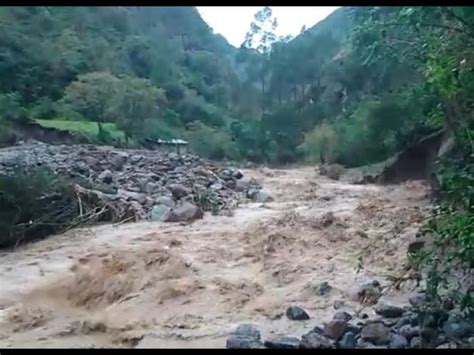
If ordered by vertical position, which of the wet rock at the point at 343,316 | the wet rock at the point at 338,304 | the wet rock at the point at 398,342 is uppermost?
the wet rock at the point at 398,342

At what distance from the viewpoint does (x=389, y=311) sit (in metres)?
4.21

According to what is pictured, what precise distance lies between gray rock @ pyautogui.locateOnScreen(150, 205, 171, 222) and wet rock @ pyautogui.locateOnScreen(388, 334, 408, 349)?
6047 millimetres

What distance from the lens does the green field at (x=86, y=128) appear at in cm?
1902

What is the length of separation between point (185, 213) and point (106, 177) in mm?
2562

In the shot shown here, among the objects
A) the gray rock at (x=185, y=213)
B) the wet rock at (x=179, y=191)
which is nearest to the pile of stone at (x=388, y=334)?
the gray rock at (x=185, y=213)

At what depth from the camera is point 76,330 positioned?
4590mm

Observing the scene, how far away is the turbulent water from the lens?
4.56 metres

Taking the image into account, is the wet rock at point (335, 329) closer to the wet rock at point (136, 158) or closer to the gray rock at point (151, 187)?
the gray rock at point (151, 187)

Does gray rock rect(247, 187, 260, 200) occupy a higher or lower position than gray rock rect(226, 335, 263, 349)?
lower

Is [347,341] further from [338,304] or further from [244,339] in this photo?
[338,304]

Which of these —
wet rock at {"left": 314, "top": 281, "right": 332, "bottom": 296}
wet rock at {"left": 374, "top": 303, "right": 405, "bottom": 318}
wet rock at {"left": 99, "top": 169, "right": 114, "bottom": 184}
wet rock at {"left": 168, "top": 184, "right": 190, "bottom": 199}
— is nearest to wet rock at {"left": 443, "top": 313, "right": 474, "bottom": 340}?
wet rock at {"left": 374, "top": 303, "right": 405, "bottom": 318}

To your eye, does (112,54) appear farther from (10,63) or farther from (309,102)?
(309,102)

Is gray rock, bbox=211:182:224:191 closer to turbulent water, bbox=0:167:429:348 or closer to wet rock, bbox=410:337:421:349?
turbulent water, bbox=0:167:429:348

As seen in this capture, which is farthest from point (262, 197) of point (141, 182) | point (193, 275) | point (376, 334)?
point (376, 334)
